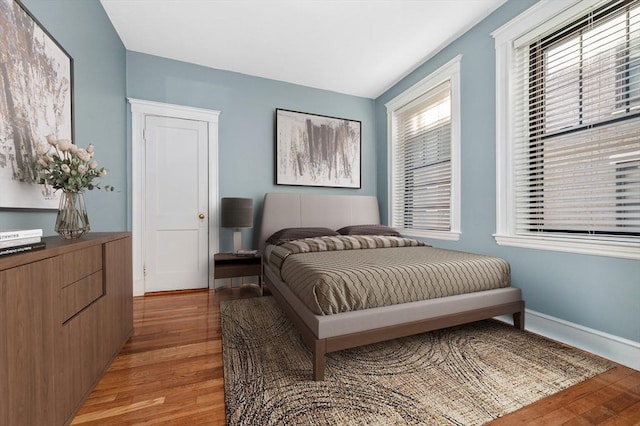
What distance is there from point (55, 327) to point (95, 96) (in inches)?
82.7

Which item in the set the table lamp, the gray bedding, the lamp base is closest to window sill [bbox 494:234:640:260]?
the gray bedding

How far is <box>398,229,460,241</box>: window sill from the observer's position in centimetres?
283

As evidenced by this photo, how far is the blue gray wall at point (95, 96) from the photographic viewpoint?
1.58m

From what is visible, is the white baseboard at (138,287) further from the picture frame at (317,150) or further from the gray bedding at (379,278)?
the picture frame at (317,150)

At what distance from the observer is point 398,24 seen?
2562 millimetres

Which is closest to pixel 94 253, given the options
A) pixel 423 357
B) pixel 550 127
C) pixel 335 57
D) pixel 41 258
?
pixel 41 258

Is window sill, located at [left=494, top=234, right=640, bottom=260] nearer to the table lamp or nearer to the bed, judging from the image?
the bed

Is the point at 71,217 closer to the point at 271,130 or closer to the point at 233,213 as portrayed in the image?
the point at 233,213

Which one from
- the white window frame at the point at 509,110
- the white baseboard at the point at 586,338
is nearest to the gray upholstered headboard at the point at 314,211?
the white window frame at the point at 509,110

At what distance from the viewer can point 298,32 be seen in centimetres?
267

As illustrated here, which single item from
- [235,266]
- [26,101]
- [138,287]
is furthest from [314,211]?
[26,101]

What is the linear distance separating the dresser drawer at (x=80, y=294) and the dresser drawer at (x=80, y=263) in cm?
3

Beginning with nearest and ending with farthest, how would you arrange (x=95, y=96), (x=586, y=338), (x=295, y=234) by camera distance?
(x=586, y=338) → (x=95, y=96) → (x=295, y=234)

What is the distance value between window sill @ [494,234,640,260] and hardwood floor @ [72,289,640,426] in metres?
0.69
